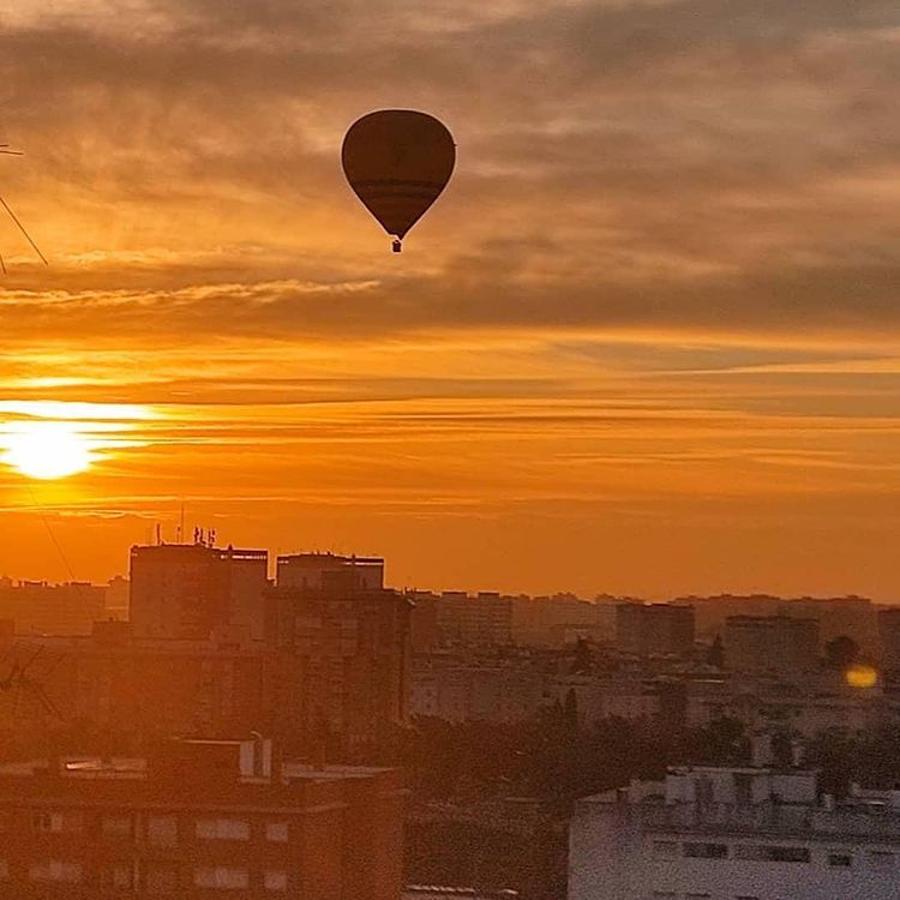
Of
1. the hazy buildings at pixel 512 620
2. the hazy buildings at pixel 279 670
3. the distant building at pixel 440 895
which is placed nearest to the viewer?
the distant building at pixel 440 895

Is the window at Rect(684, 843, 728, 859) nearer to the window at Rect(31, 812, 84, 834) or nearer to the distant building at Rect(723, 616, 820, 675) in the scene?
the window at Rect(31, 812, 84, 834)

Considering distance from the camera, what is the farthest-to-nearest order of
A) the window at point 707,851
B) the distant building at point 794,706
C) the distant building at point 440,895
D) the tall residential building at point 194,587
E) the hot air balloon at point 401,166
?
the tall residential building at point 194,587
the distant building at point 794,706
the window at point 707,851
the distant building at point 440,895
the hot air balloon at point 401,166

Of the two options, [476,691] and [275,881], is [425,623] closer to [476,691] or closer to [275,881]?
[476,691]

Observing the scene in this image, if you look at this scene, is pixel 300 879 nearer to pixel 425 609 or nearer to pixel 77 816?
pixel 77 816

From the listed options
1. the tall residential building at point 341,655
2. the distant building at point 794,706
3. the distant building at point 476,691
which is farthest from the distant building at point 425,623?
the distant building at point 794,706

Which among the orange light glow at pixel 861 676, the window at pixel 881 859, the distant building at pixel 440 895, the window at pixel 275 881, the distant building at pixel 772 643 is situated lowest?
the distant building at pixel 440 895

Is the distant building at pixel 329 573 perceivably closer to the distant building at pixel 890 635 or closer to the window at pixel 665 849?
the distant building at pixel 890 635

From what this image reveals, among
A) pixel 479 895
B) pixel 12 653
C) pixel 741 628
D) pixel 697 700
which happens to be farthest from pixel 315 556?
pixel 479 895

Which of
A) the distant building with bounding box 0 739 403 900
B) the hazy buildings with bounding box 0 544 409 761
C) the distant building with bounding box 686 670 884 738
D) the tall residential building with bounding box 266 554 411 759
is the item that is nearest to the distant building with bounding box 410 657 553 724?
the tall residential building with bounding box 266 554 411 759

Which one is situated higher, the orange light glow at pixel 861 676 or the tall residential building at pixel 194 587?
the tall residential building at pixel 194 587
